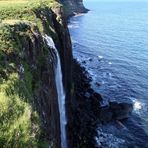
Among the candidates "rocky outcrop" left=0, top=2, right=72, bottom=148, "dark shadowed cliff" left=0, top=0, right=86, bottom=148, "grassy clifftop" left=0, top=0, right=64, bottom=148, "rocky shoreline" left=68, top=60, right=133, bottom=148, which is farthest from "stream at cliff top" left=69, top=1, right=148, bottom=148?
"grassy clifftop" left=0, top=0, right=64, bottom=148

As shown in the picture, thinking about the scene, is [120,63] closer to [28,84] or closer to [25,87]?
[28,84]

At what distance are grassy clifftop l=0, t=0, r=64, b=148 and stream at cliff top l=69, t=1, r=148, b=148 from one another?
27267mm

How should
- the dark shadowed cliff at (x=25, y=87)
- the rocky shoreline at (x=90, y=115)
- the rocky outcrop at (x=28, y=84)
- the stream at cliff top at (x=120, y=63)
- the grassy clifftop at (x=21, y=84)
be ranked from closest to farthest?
the grassy clifftop at (x=21, y=84) < the dark shadowed cliff at (x=25, y=87) < the rocky outcrop at (x=28, y=84) < the rocky shoreline at (x=90, y=115) < the stream at cliff top at (x=120, y=63)

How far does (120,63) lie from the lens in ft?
300

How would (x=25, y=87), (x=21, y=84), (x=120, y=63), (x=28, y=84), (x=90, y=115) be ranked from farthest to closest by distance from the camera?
(x=120, y=63) → (x=90, y=115) → (x=28, y=84) → (x=25, y=87) → (x=21, y=84)

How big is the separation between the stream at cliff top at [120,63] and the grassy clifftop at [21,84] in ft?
89.5

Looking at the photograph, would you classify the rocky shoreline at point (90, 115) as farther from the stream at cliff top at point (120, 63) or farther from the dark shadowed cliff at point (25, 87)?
the dark shadowed cliff at point (25, 87)

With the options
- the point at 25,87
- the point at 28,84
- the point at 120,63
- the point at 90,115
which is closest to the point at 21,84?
the point at 25,87

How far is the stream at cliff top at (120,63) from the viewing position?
189 feet

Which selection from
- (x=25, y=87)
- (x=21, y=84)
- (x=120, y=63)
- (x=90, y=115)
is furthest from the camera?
(x=120, y=63)

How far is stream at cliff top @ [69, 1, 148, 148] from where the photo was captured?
189ft

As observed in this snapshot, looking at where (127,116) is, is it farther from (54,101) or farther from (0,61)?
(0,61)

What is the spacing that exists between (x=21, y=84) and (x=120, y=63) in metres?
70.3

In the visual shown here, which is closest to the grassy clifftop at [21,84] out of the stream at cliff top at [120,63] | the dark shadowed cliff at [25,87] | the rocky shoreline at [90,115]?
the dark shadowed cliff at [25,87]
